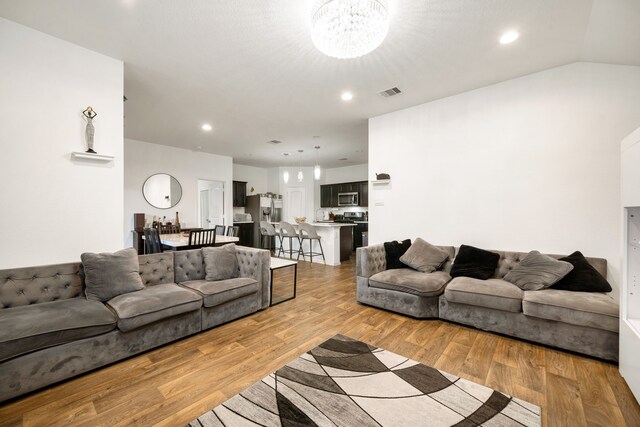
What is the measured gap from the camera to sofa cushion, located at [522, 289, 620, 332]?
7.20 feet

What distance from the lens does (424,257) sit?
3.55 metres

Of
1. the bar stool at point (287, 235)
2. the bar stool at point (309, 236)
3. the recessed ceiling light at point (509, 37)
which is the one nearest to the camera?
the recessed ceiling light at point (509, 37)

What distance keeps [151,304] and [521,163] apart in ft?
14.2

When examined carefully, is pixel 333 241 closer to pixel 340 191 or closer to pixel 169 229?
pixel 340 191

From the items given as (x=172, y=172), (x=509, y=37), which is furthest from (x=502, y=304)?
(x=172, y=172)

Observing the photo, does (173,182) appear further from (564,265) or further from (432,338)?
(564,265)

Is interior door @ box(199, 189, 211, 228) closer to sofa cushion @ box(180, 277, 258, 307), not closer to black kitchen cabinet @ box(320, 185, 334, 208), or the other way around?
black kitchen cabinet @ box(320, 185, 334, 208)

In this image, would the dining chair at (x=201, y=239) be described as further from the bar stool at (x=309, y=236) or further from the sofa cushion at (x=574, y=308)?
the sofa cushion at (x=574, y=308)

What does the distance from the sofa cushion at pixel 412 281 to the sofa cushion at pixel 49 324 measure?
9.08ft

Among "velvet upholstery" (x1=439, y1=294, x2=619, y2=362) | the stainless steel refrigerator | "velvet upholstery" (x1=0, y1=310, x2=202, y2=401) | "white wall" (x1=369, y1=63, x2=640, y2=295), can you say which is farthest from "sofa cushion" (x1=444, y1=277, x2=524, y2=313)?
the stainless steel refrigerator

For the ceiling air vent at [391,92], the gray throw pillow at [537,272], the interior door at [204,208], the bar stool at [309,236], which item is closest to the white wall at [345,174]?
the bar stool at [309,236]

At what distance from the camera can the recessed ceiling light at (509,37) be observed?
241cm

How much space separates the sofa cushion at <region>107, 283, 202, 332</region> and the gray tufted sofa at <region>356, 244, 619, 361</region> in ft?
6.97

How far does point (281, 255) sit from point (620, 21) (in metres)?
6.87
